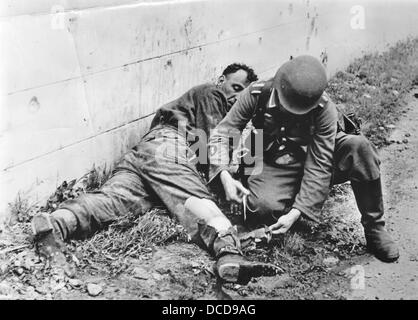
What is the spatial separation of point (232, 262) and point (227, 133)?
3.10ft

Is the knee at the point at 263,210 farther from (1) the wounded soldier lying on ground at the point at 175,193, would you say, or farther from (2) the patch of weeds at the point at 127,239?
(2) the patch of weeds at the point at 127,239

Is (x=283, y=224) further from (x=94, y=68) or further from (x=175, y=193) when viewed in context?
(x=94, y=68)

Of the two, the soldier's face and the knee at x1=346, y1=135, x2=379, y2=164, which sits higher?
the soldier's face

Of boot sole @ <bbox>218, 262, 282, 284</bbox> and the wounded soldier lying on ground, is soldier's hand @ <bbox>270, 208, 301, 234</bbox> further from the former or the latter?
boot sole @ <bbox>218, 262, 282, 284</bbox>

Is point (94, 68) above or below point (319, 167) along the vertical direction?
above

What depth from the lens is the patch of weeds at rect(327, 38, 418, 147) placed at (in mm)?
5262

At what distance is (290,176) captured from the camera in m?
3.43

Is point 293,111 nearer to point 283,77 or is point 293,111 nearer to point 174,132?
point 283,77

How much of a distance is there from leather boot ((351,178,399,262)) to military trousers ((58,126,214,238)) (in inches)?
36.4

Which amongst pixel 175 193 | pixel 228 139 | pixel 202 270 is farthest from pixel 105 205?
pixel 228 139

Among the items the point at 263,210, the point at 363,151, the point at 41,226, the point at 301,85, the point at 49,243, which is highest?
the point at 301,85

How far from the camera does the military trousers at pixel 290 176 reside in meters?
3.05

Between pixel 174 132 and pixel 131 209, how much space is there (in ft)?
2.11

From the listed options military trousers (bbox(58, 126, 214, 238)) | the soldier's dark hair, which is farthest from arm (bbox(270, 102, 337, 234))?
the soldier's dark hair
